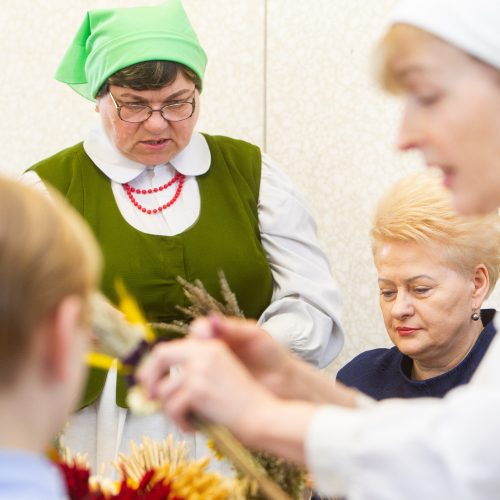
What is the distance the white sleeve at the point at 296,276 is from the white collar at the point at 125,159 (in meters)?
0.16

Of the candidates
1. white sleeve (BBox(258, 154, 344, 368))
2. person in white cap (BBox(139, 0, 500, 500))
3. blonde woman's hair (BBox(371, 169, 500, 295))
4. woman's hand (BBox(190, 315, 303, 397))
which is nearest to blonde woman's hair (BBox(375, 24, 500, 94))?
person in white cap (BBox(139, 0, 500, 500))

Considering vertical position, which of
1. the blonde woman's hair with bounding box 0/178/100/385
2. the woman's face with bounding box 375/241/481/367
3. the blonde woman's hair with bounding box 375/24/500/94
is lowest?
Answer: the woman's face with bounding box 375/241/481/367

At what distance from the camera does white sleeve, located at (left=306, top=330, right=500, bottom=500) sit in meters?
1.07

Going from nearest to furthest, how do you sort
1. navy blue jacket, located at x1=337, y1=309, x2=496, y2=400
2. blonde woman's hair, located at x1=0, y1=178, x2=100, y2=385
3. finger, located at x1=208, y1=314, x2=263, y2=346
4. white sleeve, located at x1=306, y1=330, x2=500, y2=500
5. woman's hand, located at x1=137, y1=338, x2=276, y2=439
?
blonde woman's hair, located at x1=0, y1=178, x2=100, y2=385 < white sleeve, located at x1=306, y1=330, x2=500, y2=500 < woman's hand, located at x1=137, y1=338, x2=276, y2=439 < finger, located at x1=208, y1=314, x2=263, y2=346 < navy blue jacket, located at x1=337, y1=309, x2=496, y2=400

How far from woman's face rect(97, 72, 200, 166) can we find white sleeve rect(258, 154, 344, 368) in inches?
9.7

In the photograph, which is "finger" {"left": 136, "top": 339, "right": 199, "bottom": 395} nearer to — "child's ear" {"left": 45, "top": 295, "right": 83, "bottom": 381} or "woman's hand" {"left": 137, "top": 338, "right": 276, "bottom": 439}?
"woman's hand" {"left": 137, "top": 338, "right": 276, "bottom": 439}

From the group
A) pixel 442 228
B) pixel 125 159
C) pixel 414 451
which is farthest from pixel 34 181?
pixel 414 451

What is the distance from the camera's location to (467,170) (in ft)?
4.27

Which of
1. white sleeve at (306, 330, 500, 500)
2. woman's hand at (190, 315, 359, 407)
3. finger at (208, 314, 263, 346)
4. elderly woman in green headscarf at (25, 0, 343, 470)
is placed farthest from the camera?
elderly woman in green headscarf at (25, 0, 343, 470)

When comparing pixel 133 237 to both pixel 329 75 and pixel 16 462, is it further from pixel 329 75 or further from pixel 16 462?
pixel 16 462

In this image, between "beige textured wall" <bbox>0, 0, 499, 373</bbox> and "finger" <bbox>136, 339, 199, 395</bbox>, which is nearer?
"finger" <bbox>136, 339, 199, 395</bbox>

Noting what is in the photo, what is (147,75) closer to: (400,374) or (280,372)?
(400,374)

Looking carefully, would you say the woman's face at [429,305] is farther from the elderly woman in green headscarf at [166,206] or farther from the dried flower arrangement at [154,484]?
the dried flower arrangement at [154,484]

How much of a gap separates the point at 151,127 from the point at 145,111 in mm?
40
